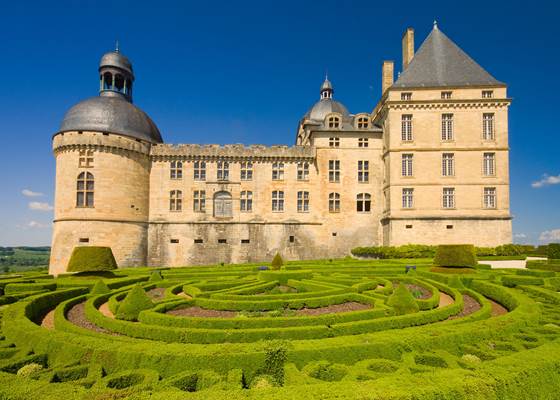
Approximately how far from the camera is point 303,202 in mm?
35719

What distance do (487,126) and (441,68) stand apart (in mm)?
7279

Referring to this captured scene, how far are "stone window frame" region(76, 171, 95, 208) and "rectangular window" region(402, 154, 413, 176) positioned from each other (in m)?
29.1

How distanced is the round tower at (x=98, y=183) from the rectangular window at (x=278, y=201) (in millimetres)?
13301

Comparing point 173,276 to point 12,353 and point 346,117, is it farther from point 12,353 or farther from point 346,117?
point 346,117

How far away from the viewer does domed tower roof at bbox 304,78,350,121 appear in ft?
142

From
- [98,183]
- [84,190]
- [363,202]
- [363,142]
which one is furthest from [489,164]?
[84,190]

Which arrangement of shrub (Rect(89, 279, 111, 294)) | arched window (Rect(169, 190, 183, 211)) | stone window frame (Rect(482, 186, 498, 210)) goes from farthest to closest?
arched window (Rect(169, 190, 183, 211)) → stone window frame (Rect(482, 186, 498, 210)) → shrub (Rect(89, 279, 111, 294))

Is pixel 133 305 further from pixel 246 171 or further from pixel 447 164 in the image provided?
pixel 447 164

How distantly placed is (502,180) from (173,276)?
101 feet

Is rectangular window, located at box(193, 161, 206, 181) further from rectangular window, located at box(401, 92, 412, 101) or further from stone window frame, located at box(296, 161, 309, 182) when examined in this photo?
rectangular window, located at box(401, 92, 412, 101)

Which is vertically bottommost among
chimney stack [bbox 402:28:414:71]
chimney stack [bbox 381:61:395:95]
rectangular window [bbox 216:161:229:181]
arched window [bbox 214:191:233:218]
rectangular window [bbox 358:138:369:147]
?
arched window [bbox 214:191:233:218]

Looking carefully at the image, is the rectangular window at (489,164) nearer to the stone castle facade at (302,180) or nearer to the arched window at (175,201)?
the stone castle facade at (302,180)

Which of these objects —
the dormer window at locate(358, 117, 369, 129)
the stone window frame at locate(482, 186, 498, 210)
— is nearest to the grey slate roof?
the dormer window at locate(358, 117, 369, 129)

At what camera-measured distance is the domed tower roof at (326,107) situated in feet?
142
